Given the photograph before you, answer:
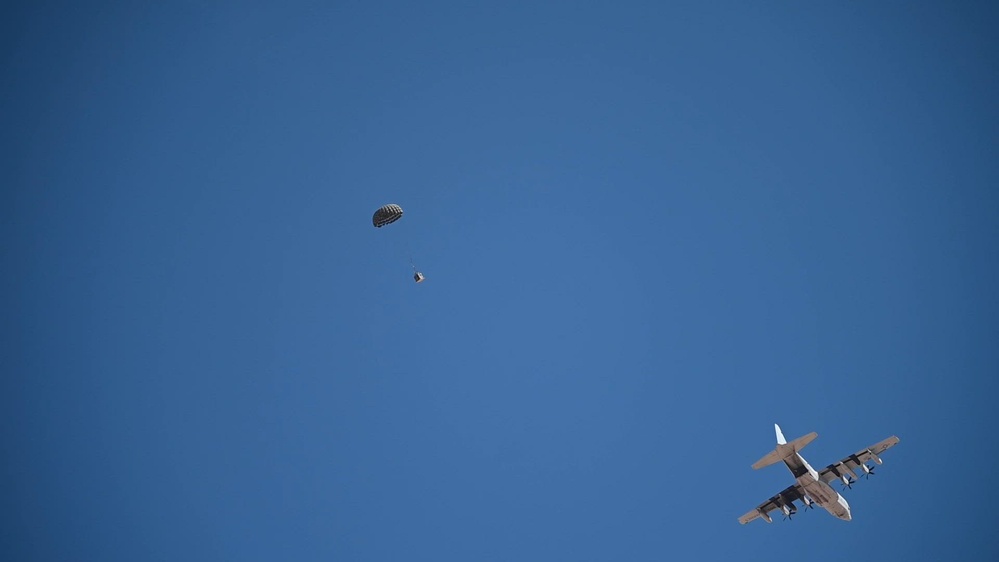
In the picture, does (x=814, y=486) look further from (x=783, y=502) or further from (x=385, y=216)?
(x=385, y=216)

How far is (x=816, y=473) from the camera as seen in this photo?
67.4 meters

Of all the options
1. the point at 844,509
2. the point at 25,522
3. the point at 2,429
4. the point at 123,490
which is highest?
the point at 2,429

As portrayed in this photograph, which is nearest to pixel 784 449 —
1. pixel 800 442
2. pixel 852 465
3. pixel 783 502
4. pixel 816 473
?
pixel 800 442

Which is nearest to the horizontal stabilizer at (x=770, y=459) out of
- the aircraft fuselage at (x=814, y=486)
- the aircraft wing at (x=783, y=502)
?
the aircraft fuselage at (x=814, y=486)

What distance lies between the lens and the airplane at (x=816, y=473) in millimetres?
64250

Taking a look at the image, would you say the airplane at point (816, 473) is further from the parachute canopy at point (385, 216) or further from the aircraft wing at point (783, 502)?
the parachute canopy at point (385, 216)

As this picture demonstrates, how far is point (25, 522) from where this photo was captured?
5714 inches

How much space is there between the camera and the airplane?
211 ft

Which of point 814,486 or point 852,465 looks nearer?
point 814,486

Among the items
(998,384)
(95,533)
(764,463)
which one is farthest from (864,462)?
(95,533)

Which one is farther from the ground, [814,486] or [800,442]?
[800,442]

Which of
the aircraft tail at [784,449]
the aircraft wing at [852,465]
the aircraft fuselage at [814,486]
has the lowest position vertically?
the aircraft fuselage at [814,486]

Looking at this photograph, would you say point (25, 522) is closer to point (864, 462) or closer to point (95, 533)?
point (95, 533)

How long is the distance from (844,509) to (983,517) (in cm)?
7200
